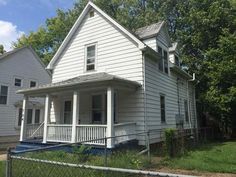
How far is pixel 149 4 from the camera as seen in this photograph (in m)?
31.3

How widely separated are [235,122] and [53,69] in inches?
674

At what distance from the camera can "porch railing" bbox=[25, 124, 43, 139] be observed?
49.4 feet

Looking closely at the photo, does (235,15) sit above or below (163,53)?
above

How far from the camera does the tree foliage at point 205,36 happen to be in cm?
2012

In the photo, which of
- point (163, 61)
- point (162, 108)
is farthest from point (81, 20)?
point (162, 108)

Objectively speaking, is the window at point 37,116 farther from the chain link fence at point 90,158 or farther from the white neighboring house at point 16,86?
the chain link fence at point 90,158

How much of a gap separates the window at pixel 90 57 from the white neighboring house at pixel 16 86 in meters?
7.52

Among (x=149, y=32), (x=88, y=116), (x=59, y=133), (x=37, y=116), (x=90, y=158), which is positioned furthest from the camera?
(x=37, y=116)

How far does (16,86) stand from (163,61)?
13285 millimetres

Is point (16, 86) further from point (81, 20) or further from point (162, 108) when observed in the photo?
point (162, 108)

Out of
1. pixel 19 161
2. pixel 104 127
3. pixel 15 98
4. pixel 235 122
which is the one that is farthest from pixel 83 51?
pixel 235 122

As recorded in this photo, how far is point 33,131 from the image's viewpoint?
620 inches

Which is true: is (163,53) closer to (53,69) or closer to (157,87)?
(157,87)

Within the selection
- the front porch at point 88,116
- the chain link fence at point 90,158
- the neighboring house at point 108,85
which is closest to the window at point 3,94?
the front porch at point 88,116
